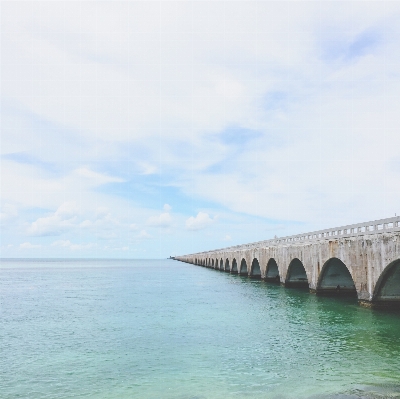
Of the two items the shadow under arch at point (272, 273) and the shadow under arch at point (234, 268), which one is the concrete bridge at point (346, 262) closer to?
the shadow under arch at point (272, 273)

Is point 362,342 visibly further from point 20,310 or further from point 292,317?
point 20,310

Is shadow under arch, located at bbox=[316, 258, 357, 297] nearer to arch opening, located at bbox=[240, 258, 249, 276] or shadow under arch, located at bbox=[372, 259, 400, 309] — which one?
shadow under arch, located at bbox=[372, 259, 400, 309]

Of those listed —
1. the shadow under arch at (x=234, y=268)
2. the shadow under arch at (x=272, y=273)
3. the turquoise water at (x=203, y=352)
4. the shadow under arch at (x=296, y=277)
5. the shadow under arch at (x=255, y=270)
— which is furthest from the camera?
the shadow under arch at (x=234, y=268)

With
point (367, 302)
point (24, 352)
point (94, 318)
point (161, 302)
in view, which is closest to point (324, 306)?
point (367, 302)

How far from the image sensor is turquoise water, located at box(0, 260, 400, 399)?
37.8 ft

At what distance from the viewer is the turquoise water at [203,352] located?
37.8ft

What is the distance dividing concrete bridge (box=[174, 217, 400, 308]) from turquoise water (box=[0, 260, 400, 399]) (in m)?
1.43

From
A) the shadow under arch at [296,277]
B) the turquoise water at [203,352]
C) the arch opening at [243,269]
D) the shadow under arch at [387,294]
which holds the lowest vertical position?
the turquoise water at [203,352]

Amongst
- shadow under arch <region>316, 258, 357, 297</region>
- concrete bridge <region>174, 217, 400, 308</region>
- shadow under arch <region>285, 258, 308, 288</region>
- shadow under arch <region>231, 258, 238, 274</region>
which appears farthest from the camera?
shadow under arch <region>231, 258, 238, 274</region>

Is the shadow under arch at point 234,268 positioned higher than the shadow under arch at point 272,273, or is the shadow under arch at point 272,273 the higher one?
the shadow under arch at point 234,268

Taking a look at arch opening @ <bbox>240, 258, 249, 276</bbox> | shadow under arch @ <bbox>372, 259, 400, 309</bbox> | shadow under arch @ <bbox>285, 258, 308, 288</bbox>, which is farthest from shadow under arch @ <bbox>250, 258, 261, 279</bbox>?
shadow under arch @ <bbox>372, 259, 400, 309</bbox>

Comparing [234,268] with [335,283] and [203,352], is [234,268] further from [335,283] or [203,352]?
[203,352]

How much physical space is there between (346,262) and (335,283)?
6599 mm

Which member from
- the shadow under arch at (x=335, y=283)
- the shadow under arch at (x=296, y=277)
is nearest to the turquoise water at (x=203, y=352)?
the shadow under arch at (x=335, y=283)
